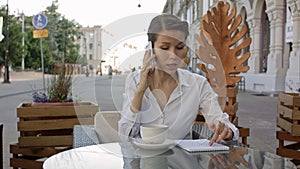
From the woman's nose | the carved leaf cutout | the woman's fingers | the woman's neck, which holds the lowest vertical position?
the woman's neck

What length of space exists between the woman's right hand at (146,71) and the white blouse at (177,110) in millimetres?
58

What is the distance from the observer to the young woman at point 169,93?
73.4 inches

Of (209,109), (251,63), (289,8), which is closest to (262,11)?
(251,63)

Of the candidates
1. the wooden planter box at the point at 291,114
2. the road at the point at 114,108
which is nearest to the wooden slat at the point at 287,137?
the wooden planter box at the point at 291,114

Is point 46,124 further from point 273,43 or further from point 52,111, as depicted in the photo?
point 273,43

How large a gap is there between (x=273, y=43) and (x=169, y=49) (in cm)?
1307

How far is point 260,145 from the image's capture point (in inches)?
195

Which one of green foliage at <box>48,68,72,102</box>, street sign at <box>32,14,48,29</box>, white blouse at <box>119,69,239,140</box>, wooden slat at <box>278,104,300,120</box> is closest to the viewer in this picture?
white blouse at <box>119,69,239,140</box>

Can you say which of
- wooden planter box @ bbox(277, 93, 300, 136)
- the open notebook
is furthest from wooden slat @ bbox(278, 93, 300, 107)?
the open notebook

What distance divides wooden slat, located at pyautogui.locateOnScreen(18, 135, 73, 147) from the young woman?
58.7 inches

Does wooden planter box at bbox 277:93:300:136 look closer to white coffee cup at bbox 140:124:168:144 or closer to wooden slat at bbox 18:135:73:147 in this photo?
wooden slat at bbox 18:135:73:147

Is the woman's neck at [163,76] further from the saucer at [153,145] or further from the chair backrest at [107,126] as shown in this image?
the saucer at [153,145]

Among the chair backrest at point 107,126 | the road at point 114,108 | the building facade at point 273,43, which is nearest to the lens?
the road at point 114,108

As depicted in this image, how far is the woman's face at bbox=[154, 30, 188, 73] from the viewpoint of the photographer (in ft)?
6.07
